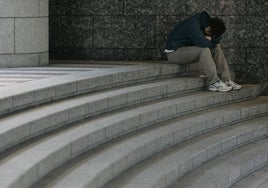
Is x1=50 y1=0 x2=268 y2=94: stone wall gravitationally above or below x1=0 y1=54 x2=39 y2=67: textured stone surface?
above

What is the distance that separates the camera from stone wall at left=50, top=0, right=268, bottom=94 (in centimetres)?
1175

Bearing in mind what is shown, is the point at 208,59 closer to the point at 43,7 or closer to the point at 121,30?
the point at 121,30

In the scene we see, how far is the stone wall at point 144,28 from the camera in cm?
1175

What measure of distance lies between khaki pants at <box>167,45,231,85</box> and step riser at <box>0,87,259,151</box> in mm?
270

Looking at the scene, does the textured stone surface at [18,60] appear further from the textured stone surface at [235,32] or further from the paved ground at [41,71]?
the textured stone surface at [235,32]

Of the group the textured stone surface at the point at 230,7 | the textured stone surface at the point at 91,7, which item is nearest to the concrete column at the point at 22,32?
the textured stone surface at the point at 91,7

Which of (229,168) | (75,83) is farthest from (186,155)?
(75,83)

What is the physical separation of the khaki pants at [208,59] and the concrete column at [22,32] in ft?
5.69

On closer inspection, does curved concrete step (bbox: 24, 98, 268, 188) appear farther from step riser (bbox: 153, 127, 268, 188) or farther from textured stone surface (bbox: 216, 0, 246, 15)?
textured stone surface (bbox: 216, 0, 246, 15)

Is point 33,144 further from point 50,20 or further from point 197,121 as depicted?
point 50,20

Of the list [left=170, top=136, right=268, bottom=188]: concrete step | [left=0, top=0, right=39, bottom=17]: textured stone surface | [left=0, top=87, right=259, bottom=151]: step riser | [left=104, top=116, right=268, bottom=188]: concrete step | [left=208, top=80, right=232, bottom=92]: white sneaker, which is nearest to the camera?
[left=0, top=87, right=259, bottom=151]: step riser

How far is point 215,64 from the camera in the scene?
10914 mm

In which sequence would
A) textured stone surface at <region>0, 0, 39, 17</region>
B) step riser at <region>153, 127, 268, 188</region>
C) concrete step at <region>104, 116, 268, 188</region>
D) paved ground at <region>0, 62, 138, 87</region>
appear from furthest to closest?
textured stone surface at <region>0, 0, 39, 17</region>, paved ground at <region>0, 62, 138, 87</region>, step riser at <region>153, 127, 268, 188</region>, concrete step at <region>104, 116, 268, 188</region>

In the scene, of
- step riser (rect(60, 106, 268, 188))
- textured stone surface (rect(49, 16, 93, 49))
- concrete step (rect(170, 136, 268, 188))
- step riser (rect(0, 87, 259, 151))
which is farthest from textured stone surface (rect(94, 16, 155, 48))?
concrete step (rect(170, 136, 268, 188))
